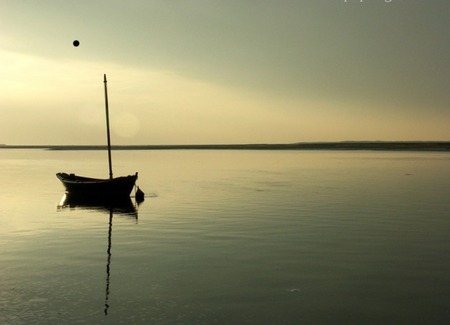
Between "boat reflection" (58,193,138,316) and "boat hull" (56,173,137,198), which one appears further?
"boat hull" (56,173,137,198)

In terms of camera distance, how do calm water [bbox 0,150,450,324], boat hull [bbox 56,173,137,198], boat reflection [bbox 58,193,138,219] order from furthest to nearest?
boat hull [bbox 56,173,137,198]
boat reflection [bbox 58,193,138,219]
calm water [bbox 0,150,450,324]

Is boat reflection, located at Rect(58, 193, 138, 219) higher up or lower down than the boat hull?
lower down

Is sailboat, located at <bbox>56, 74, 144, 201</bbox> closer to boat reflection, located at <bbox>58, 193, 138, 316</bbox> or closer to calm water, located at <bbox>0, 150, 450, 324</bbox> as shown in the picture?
boat reflection, located at <bbox>58, 193, 138, 316</bbox>

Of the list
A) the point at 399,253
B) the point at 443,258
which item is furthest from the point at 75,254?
the point at 443,258

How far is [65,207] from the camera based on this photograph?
38.9m

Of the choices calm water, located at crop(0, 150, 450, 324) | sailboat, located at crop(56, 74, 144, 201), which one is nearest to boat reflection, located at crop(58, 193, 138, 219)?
sailboat, located at crop(56, 74, 144, 201)

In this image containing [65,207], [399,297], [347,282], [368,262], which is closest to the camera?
[399,297]

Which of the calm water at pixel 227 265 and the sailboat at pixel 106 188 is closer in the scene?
the calm water at pixel 227 265

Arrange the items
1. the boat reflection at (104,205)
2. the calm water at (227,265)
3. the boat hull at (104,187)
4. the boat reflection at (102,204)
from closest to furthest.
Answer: the calm water at (227,265) → the boat reflection at (104,205) → the boat reflection at (102,204) → the boat hull at (104,187)

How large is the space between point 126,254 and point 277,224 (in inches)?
436

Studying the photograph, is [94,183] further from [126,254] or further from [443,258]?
[443,258]

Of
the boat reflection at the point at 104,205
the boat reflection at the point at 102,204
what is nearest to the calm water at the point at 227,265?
the boat reflection at the point at 104,205

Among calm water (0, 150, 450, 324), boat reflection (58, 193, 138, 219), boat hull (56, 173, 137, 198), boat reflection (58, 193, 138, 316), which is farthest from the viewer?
boat hull (56, 173, 137, 198)

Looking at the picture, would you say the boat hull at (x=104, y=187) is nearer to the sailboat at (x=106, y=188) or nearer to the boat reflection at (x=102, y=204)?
the sailboat at (x=106, y=188)
